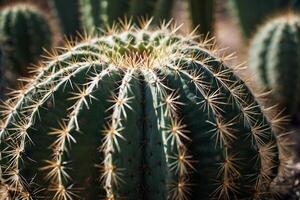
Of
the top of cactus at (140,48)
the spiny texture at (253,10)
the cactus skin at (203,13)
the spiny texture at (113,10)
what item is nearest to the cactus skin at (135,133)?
the top of cactus at (140,48)

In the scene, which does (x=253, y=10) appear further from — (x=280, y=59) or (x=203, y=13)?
(x=203, y=13)

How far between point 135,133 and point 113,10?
244 cm

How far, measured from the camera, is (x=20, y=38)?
17.4ft

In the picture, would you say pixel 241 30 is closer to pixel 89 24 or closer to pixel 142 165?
pixel 89 24

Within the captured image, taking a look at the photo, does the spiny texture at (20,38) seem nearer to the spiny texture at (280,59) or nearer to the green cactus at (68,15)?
the green cactus at (68,15)

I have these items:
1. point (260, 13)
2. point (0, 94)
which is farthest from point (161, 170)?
point (260, 13)

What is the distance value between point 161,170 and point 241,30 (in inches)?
162

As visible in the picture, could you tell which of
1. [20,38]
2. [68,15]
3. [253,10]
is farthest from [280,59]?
[68,15]

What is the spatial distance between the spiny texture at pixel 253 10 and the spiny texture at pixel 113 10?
1460 mm

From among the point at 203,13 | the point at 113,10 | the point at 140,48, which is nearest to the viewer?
the point at 140,48

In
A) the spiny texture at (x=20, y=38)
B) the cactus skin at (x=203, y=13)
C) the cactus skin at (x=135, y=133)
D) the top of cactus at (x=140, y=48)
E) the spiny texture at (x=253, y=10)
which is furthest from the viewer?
the spiny texture at (x=253, y=10)

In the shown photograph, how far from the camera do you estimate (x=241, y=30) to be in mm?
6594

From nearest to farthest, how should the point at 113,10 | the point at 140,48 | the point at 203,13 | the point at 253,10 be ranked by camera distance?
the point at 140,48
the point at 203,13
the point at 113,10
the point at 253,10

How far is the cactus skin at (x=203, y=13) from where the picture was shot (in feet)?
15.5
